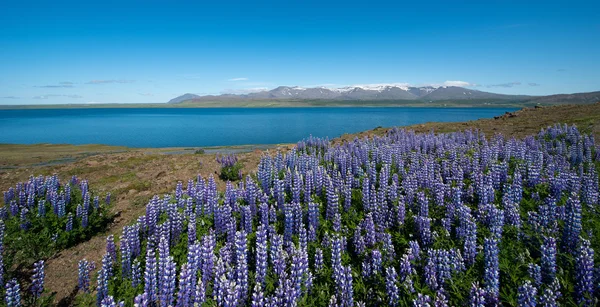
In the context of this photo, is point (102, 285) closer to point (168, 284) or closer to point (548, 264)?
point (168, 284)

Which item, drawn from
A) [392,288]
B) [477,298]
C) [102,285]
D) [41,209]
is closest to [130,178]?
[41,209]

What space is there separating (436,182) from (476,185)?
113 cm

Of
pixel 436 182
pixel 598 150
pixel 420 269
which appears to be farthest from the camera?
pixel 598 150

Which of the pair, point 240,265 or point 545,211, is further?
point 545,211

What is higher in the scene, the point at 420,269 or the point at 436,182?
the point at 436,182

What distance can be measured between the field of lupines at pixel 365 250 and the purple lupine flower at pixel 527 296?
0.01 meters

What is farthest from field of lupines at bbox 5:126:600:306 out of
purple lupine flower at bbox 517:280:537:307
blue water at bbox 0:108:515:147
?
blue water at bbox 0:108:515:147

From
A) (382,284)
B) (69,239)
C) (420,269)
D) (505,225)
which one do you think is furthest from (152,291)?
(505,225)

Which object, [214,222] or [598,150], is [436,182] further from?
[598,150]

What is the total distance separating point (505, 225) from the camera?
19.0 ft

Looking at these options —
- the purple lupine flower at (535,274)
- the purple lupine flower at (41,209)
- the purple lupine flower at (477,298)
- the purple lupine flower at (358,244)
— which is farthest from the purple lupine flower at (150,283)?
the purple lupine flower at (41,209)

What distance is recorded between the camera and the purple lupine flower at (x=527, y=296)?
3609 millimetres

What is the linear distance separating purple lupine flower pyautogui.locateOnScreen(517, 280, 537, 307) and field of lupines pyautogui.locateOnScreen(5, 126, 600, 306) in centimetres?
1

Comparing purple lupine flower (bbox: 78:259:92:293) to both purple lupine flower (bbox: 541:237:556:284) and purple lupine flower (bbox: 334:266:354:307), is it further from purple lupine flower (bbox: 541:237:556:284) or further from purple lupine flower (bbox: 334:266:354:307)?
purple lupine flower (bbox: 541:237:556:284)
